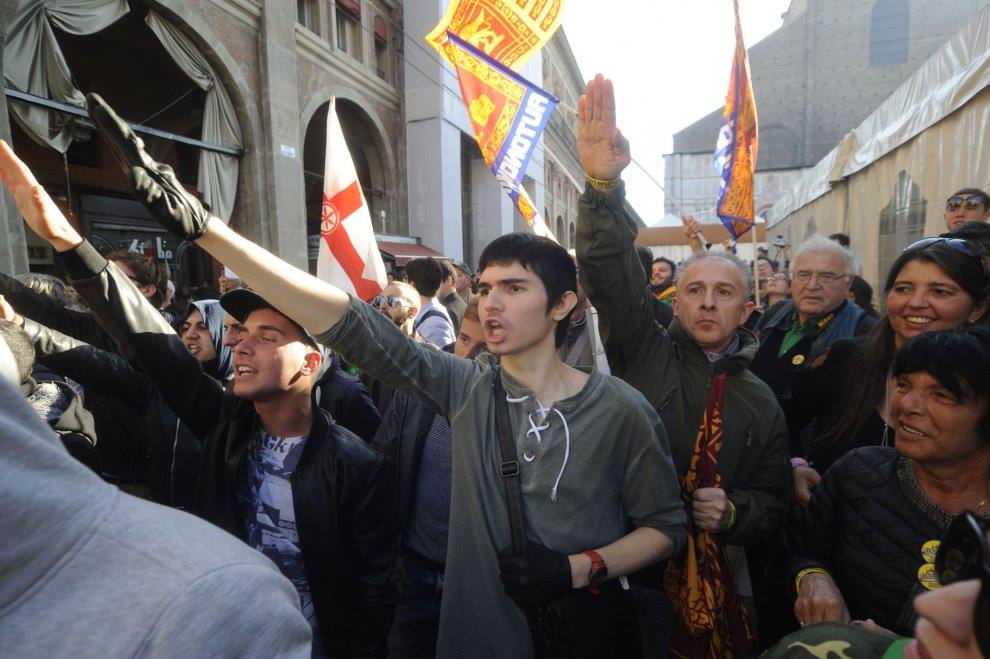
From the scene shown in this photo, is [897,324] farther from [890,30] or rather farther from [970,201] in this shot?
[890,30]

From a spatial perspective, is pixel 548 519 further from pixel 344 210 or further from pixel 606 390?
pixel 344 210

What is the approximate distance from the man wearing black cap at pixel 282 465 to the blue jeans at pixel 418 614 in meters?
0.28

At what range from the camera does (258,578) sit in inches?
24.5

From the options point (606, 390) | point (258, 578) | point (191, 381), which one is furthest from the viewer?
point (191, 381)

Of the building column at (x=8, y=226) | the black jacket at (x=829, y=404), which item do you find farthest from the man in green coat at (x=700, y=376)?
the building column at (x=8, y=226)

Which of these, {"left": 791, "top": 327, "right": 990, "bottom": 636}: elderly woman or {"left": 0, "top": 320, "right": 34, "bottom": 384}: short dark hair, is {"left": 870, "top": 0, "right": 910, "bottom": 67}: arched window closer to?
{"left": 791, "top": 327, "right": 990, "bottom": 636}: elderly woman

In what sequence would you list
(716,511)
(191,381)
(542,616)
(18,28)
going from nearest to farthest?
(542,616) → (716,511) → (191,381) → (18,28)

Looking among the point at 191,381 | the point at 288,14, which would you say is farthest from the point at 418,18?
the point at 191,381

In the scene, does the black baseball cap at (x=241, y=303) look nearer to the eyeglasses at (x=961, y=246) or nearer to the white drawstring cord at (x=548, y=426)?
the white drawstring cord at (x=548, y=426)

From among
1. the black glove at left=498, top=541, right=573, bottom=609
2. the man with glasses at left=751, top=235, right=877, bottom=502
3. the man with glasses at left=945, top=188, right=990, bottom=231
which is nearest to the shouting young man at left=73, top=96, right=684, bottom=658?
the black glove at left=498, top=541, right=573, bottom=609

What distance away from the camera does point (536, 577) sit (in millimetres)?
1313

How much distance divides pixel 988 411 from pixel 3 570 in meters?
2.04

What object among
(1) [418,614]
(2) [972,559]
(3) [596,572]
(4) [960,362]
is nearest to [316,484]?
(1) [418,614]

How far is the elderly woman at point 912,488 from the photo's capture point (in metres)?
1.42
